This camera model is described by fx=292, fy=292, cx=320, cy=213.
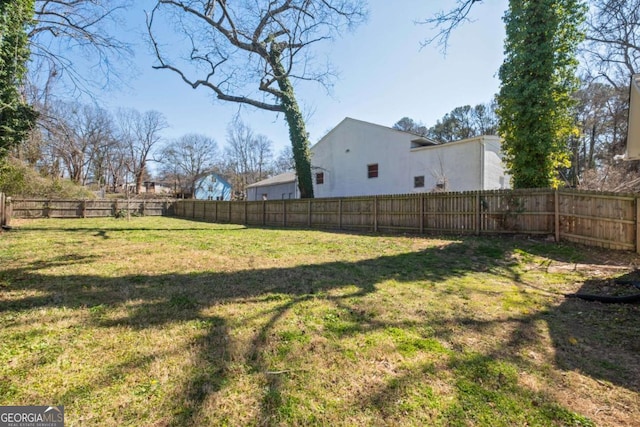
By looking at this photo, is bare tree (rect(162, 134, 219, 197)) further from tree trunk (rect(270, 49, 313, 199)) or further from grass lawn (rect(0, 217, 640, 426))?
grass lawn (rect(0, 217, 640, 426))

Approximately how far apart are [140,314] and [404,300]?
3067 mm

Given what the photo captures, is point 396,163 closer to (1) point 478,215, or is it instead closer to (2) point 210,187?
(1) point 478,215

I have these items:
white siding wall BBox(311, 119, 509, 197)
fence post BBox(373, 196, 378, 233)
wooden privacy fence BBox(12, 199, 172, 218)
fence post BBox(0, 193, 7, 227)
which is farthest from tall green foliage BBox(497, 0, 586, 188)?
A: wooden privacy fence BBox(12, 199, 172, 218)

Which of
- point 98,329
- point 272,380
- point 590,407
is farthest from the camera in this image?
point 98,329

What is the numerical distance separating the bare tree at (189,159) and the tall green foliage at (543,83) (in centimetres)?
4361

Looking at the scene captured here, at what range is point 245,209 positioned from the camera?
18.4 metres

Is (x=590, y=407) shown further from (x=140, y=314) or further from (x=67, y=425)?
(x=140, y=314)

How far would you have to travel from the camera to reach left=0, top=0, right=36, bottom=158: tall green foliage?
701cm

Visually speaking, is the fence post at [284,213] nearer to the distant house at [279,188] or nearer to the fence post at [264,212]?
the fence post at [264,212]

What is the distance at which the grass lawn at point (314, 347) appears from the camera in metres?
1.79

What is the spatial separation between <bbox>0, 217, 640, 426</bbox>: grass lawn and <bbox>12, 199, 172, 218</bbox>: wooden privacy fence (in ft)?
58.2

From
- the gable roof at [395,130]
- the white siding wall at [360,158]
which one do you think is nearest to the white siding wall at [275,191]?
the white siding wall at [360,158]

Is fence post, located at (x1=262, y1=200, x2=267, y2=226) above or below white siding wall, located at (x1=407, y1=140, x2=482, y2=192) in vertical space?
below

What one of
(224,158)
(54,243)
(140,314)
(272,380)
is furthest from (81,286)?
(224,158)
